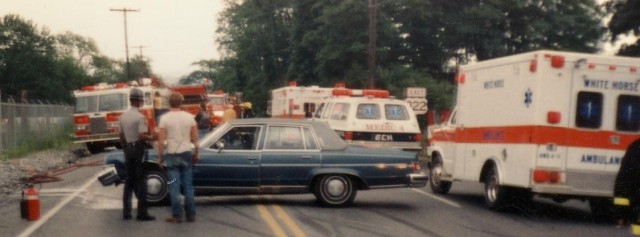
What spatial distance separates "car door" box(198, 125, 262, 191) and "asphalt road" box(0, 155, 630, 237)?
379 mm

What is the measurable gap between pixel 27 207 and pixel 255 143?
3.57 metres

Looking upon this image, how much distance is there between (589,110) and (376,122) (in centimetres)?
993

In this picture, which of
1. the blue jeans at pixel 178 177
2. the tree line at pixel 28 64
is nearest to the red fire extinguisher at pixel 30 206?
the blue jeans at pixel 178 177

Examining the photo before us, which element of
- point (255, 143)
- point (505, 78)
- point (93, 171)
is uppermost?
point (505, 78)

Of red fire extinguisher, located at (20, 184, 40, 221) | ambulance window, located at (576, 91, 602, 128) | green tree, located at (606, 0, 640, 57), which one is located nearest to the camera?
red fire extinguisher, located at (20, 184, 40, 221)

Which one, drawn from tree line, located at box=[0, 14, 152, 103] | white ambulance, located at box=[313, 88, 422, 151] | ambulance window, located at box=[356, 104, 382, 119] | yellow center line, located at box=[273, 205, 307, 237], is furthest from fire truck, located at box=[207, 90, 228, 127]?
tree line, located at box=[0, 14, 152, 103]

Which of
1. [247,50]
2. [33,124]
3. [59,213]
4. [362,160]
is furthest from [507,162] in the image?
[247,50]

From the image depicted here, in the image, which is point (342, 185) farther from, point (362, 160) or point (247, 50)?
point (247, 50)

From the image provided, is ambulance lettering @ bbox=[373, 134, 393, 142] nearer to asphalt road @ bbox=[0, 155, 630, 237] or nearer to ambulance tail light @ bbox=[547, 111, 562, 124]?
asphalt road @ bbox=[0, 155, 630, 237]

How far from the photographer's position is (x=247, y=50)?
74812 millimetres

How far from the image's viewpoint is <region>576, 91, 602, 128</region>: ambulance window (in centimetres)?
1390

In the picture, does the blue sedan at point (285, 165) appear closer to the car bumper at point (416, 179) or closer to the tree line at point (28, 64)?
the car bumper at point (416, 179)

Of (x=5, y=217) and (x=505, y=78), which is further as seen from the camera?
(x=505, y=78)

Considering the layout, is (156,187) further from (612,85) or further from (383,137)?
(383,137)
